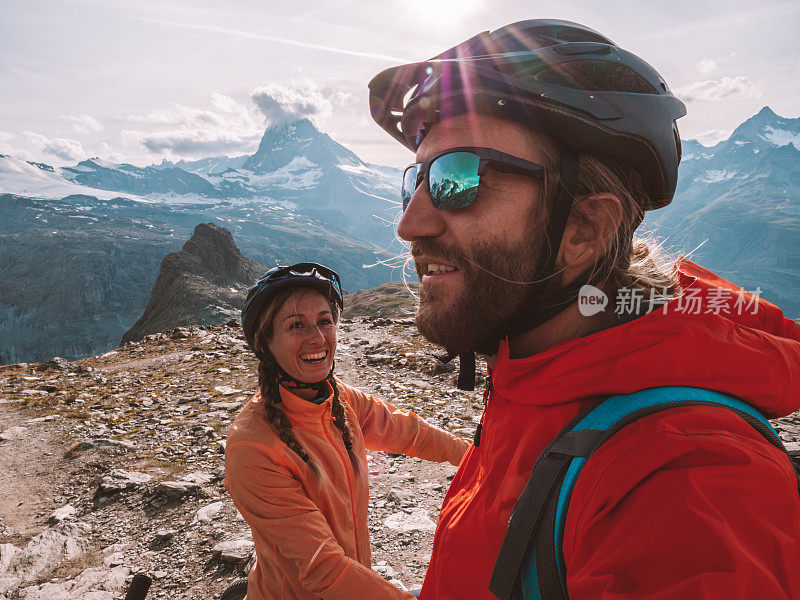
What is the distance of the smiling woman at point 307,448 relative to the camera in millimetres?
3354

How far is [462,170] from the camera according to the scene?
7.84ft

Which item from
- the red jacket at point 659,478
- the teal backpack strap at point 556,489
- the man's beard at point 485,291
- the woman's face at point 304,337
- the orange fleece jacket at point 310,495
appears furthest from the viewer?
the woman's face at point 304,337

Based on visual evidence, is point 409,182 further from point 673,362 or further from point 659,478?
point 659,478

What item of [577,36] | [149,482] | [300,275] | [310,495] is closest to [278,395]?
[310,495]

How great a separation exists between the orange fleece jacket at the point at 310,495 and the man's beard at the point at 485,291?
2.11 metres

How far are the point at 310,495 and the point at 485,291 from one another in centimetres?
266

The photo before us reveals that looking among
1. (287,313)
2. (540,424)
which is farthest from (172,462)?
(540,424)

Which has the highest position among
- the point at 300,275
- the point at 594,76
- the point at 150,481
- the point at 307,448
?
the point at 594,76

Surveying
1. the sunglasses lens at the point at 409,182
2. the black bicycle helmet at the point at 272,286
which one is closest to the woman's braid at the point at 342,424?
the black bicycle helmet at the point at 272,286

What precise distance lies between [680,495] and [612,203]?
5.09 ft

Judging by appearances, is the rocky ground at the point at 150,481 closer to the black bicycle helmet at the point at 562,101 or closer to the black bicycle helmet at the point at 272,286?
the black bicycle helmet at the point at 272,286

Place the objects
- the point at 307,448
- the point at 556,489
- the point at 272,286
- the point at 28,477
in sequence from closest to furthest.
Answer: the point at 556,489, the point at 307,448, the point at 272,286, the point at 28,477

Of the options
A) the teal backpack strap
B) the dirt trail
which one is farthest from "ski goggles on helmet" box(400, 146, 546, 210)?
→ the dirt trail

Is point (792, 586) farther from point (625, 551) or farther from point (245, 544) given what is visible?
point (245, 544)
